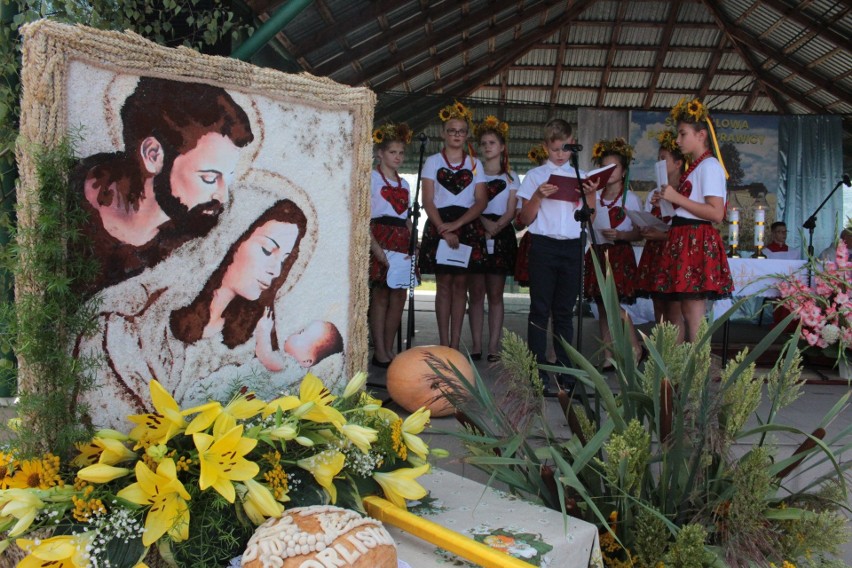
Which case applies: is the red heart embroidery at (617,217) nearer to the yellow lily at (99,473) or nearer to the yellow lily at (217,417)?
the yellow lily at (217,417)

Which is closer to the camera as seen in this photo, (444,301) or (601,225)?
(444,301)

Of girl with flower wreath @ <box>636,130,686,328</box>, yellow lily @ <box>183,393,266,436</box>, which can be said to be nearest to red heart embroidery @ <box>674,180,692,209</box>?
girl with flower wreath @ <box>636,130,686,328</box>

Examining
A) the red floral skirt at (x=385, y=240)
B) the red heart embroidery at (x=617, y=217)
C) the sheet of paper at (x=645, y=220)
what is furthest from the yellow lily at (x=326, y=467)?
the red heart embroidery at (x=617, y=217)

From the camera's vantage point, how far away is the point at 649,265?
12.9 feet

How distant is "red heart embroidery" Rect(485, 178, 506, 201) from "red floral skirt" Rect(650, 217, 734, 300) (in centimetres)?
121

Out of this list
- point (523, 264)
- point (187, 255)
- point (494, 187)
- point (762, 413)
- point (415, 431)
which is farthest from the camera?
point (523, 264)

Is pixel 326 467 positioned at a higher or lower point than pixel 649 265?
lower

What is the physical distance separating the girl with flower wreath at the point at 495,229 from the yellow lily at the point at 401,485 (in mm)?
2918

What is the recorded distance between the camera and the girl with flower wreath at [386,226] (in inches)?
166

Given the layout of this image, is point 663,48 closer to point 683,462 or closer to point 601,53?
point 601,53

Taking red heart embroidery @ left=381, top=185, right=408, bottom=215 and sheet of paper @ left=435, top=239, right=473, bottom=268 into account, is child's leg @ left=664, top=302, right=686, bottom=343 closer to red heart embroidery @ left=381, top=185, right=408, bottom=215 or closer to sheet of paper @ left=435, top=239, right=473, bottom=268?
sheet of paper @ left=435, top=239, right=473, bottom=268

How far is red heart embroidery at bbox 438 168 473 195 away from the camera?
4.23m

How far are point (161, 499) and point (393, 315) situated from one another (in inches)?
127

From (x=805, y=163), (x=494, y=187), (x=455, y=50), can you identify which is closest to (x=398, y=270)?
(x=494, y=187)
